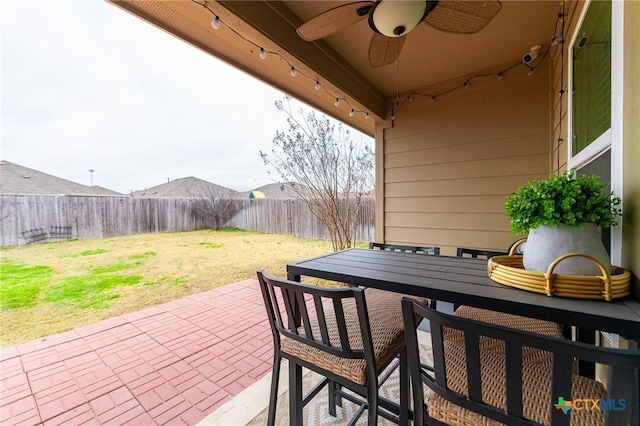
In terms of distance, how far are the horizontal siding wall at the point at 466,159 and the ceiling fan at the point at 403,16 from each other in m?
1.20

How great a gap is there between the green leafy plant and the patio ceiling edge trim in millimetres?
1751

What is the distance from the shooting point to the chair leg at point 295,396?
1.12 m

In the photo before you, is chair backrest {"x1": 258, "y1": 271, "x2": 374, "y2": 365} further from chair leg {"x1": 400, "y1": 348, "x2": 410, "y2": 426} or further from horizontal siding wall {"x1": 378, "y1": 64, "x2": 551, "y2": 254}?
horizontal siding wall {"x1": 378, "y1": 64, "x2": 551, "y2": 254}

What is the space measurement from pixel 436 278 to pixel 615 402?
0.57m

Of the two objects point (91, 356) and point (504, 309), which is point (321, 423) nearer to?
point (504, 309)

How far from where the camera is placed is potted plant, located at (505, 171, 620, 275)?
2.65ft

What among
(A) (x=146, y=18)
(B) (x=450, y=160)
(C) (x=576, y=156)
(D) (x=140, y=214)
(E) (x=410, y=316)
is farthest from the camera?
(D) (x=140, y=214)

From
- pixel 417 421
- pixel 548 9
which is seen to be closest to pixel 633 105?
pixel 417 421

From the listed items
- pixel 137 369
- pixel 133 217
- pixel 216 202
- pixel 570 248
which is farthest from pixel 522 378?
pixel 216 202

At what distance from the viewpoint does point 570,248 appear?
82cm

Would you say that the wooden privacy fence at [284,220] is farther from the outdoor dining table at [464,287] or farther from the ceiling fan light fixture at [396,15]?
the ceiling fan light fixture at [396,15]

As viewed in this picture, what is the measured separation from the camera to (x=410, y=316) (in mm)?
754

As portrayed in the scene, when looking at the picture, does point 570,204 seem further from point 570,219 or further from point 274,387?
point 274,387

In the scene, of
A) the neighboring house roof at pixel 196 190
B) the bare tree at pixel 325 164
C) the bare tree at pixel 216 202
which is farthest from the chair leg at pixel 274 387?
the neighboring house roof at pixel 196 190
